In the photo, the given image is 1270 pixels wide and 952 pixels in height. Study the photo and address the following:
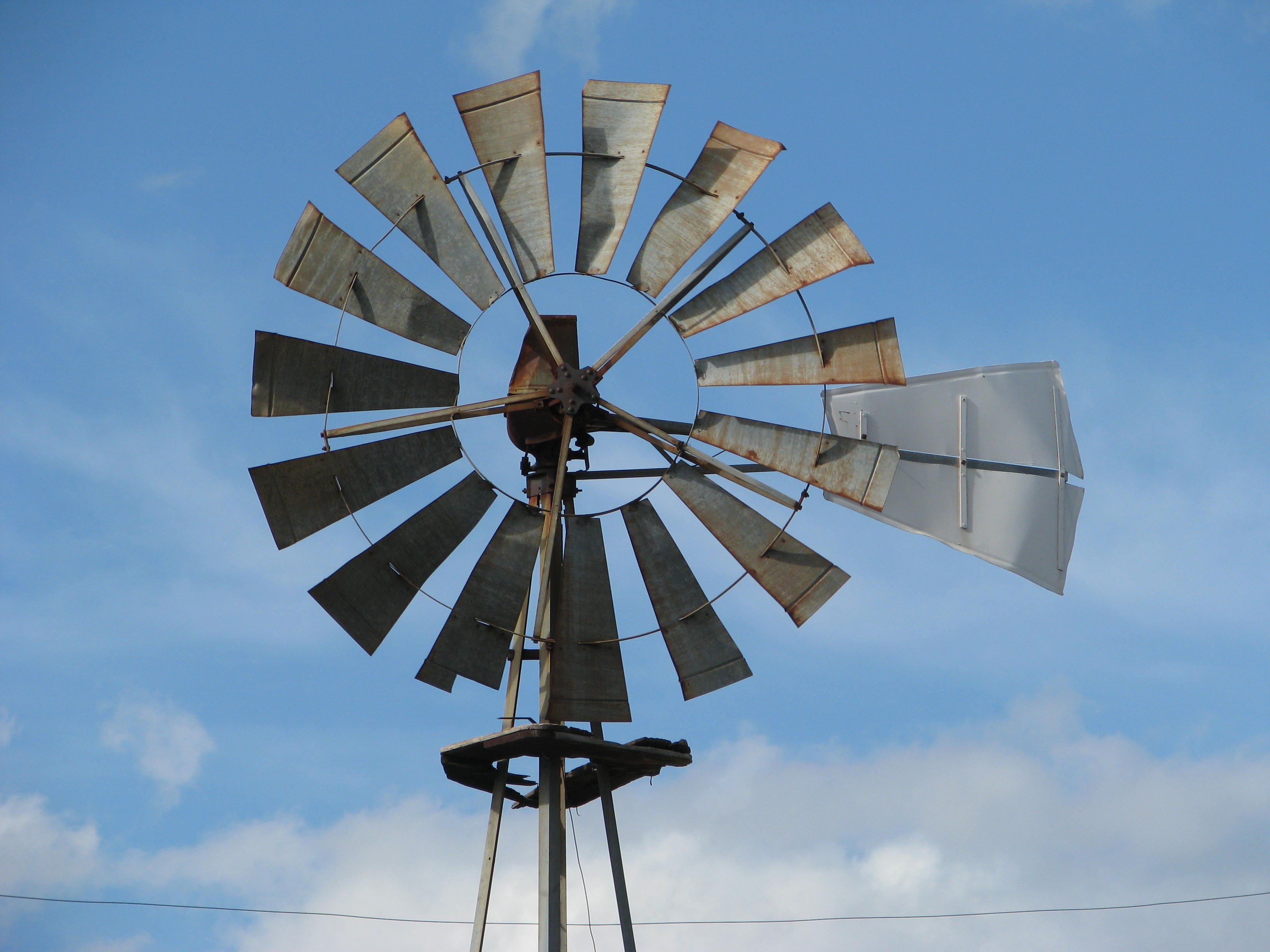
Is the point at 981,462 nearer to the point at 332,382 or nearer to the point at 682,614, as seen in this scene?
the point at 682,614

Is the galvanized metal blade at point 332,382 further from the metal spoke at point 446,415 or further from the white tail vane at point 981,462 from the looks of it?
the white tail vane at point 981,462

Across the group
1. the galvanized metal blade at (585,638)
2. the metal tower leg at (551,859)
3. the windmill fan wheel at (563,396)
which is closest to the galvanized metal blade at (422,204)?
the windmill fan wheel at (563,396)

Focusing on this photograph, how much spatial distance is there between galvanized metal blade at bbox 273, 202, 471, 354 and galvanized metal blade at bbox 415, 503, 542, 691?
1273 mm

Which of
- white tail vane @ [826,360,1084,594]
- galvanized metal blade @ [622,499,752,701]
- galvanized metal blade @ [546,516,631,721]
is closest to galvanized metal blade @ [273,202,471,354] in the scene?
galvanized metal blade @ [546,516,631,721]

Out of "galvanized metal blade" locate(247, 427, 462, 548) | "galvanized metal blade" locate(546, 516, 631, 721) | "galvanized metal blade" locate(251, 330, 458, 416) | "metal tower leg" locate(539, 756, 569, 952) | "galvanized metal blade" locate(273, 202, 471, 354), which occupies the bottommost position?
"metal tower leg" locate(539, 756, 569, 952)

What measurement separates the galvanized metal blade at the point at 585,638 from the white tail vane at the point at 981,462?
79.8 inches

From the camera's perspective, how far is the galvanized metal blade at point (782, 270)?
9172 mm

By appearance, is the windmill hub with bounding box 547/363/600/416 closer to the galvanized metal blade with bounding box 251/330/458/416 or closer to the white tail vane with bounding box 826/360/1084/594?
the galvanized metal blade with bounding box 251/330/458/416

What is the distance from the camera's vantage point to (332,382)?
8.77m

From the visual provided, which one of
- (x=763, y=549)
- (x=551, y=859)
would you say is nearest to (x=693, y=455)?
(x=763, y=549)

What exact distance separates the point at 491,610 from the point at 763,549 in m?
1.83

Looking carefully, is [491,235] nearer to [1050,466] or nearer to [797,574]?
[797,574]

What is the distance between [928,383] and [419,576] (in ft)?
13.2

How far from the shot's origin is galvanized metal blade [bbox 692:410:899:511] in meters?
9.05
